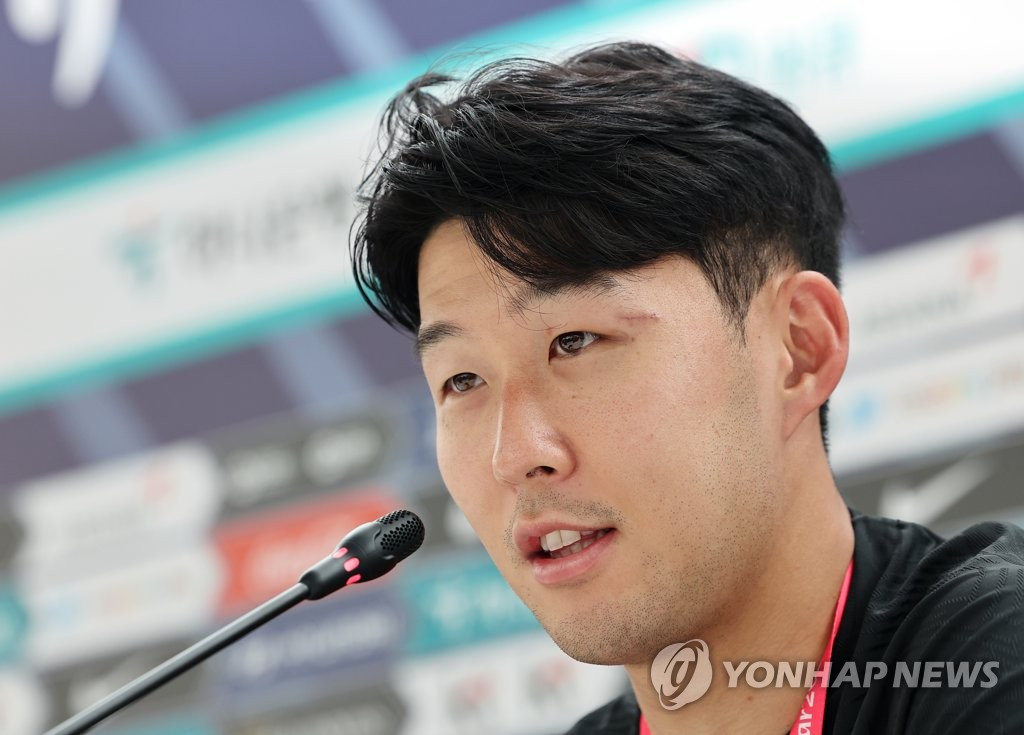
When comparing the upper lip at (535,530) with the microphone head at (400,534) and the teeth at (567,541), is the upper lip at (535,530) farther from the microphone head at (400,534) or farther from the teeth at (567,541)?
the microphone head at (400,534)

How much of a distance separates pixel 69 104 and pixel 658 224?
7.45 feet

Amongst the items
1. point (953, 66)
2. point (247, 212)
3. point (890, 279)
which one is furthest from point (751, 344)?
point (247, 212)

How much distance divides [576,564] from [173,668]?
1.35 feet

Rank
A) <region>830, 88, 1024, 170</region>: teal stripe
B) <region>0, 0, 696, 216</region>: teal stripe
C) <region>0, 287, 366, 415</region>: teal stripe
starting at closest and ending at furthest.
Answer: <region>830, 88, 1024, 170</region>: teal stripe, <region>0, 0, 696, 216</region>: teal stripe, <region>0, 287, 366, 415</region>: teal stripe

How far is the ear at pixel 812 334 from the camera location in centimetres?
134

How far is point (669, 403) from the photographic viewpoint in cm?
123

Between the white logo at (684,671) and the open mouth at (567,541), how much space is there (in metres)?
0.15

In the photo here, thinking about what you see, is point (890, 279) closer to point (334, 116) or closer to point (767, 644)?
point (767, 644)

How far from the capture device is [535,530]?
4.13 feet

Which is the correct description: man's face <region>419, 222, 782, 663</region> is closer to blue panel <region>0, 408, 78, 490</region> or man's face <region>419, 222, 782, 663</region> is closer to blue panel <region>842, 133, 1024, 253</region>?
blue panel <region>842, 133, 1024, 253</region>

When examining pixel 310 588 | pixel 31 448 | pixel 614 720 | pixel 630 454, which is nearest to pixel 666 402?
pixel 630 454

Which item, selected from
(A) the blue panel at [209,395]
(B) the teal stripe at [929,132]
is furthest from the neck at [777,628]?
(A) the blue panel at [209,395]

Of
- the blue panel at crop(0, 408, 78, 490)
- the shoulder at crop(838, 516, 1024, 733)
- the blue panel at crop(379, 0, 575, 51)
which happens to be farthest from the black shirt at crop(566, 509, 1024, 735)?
the blue panel at crop(0, 408, 78, 490)

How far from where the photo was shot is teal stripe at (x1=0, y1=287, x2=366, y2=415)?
8.96ft
